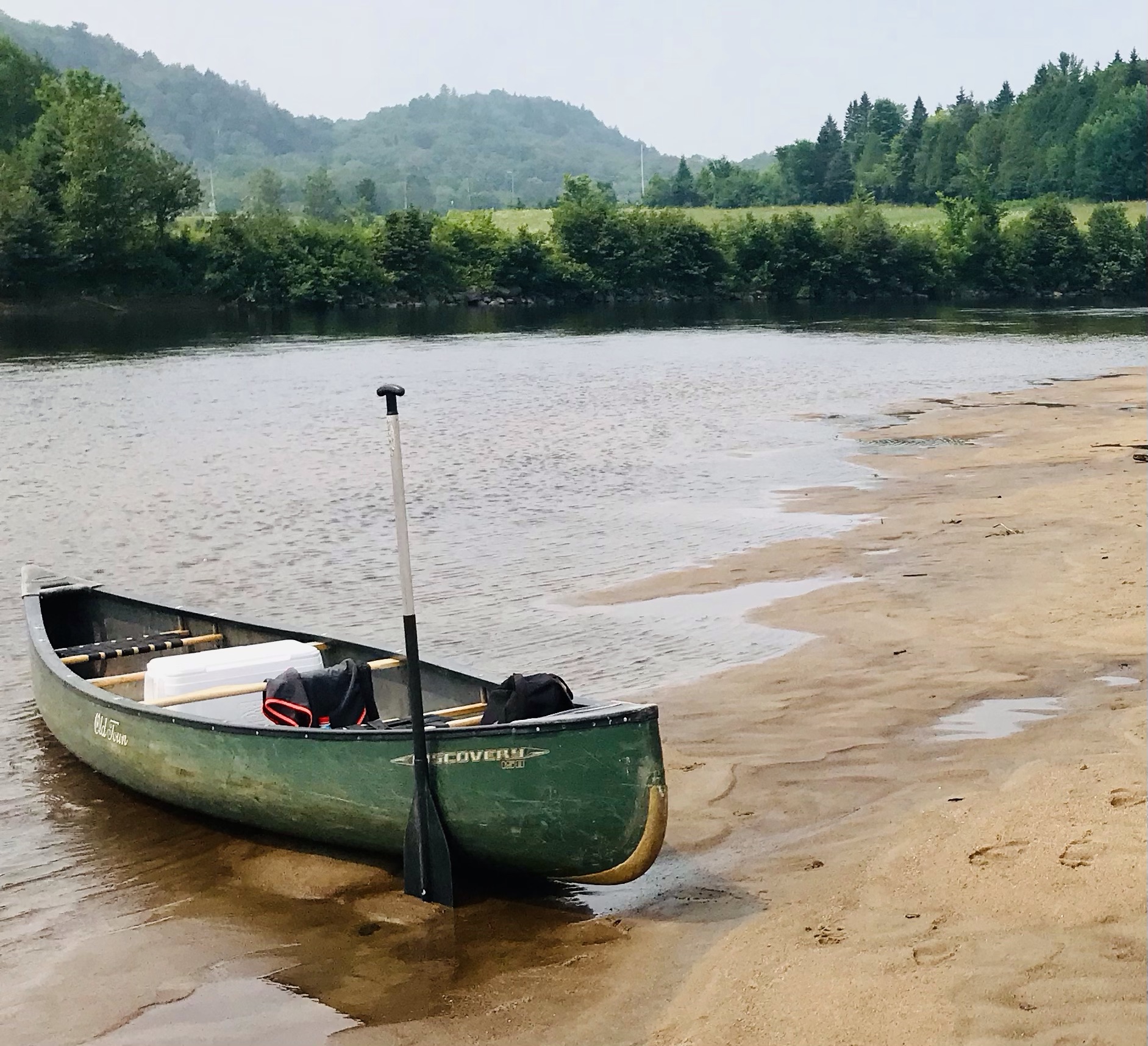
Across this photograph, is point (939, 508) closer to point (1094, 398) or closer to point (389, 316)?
point (1094, 398)

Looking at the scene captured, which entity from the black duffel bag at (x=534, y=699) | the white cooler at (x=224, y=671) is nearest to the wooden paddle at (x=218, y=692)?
the white cooler at (x=224, y=671)

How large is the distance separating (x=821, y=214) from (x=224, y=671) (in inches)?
4945

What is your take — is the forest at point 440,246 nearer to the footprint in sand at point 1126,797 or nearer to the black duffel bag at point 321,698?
the footprint in sand at point 1126,797

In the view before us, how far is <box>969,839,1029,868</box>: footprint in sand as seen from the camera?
7410 millimetres

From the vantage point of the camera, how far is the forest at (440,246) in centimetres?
8519

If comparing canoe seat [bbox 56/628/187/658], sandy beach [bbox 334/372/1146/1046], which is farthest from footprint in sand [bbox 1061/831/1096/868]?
canoe seat [bbox 56/628/187/658]

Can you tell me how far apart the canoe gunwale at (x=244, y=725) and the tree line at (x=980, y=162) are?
6184 inches

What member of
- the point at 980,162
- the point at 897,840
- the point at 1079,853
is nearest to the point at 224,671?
the point at 897,840

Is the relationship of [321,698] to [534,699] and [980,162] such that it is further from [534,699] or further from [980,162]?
[980,162]

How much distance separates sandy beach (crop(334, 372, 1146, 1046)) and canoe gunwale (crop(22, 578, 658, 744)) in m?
1.17

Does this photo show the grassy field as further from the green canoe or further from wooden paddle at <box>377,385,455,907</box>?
wooden paddle at <box>377,385,455,907</box>

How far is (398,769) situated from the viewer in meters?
7.82

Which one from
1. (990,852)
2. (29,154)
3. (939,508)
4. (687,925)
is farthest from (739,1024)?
(29,154)

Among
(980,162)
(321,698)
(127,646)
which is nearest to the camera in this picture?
(321,698)
